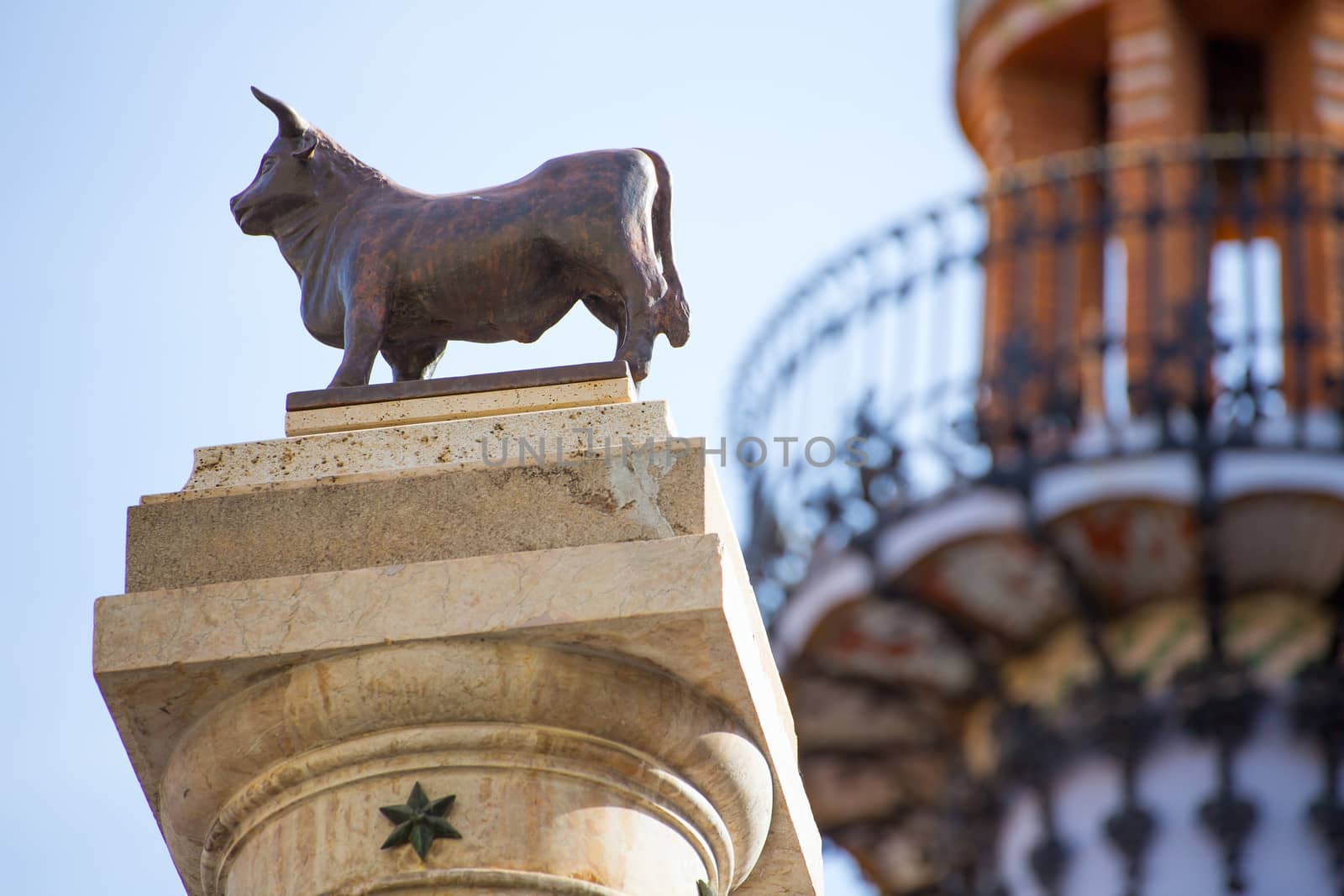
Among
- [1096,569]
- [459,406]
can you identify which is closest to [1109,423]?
[1096,569]

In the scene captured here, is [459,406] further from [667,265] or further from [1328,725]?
[1328,725]

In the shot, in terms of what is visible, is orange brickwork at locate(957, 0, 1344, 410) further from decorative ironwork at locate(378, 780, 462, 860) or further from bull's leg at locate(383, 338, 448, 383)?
decorative ironwork at locate(378, 780, 462, 860)

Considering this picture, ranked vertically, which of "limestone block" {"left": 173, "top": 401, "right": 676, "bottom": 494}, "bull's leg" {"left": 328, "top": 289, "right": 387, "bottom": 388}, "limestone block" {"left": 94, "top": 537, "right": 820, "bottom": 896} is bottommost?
"limestone block" {"left": 94, "top": 537, "right": 820, "bottom": 896}

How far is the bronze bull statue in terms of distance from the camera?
20.6ft

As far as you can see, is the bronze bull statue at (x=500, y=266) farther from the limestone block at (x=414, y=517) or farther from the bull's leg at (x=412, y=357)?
the limestone block at (x=414, y=517)

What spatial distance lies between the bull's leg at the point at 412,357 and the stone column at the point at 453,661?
1.65 feet

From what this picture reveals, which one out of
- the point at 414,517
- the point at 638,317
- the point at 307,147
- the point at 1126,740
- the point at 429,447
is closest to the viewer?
the point at 414,517

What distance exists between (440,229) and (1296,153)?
12882 millimetres

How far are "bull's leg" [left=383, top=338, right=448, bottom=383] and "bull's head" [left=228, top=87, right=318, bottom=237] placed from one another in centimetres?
50

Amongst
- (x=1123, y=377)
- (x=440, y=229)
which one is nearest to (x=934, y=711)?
(x=1123, y=377)

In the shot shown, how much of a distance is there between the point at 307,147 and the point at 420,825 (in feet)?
6.62

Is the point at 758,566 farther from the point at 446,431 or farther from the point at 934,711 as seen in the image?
the point at 446,431

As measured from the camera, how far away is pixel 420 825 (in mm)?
5492

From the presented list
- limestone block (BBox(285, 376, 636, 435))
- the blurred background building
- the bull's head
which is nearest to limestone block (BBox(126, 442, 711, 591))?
limestone block (BBox(285, 376, 636, 435))
